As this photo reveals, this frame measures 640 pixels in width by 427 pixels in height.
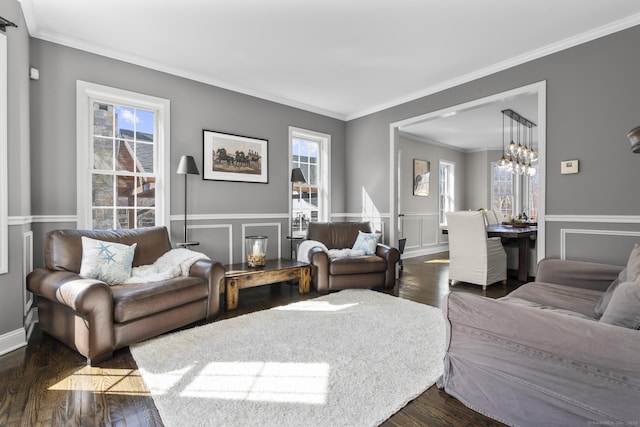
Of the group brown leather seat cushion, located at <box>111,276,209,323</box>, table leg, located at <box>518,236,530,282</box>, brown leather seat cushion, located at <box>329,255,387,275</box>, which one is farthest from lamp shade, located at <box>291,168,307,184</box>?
table leg, located at <box>518,236,530,282</box>

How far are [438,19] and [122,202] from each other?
144 inches

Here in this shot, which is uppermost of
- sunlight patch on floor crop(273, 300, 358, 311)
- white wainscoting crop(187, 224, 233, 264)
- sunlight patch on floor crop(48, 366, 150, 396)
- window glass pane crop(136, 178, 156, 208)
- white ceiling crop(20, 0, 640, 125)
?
white ceiling crop(20, 0, 640, 125)

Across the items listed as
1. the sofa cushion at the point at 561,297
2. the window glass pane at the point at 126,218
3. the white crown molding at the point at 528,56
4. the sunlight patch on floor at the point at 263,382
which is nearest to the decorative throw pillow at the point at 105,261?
the window glass pane at the point at 126,218

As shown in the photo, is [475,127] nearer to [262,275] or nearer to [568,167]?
[568,167]

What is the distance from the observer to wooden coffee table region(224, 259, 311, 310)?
3.26 m

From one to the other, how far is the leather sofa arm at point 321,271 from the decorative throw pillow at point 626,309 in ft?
8.83

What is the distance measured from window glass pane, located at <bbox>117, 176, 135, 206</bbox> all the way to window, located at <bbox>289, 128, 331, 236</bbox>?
211 centimetres

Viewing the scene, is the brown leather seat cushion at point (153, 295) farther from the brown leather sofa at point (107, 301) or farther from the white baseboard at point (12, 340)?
the white baseboard at point (12, 340)

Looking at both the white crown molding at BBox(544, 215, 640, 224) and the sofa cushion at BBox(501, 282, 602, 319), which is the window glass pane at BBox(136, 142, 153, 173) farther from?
the white crown molding at BBox(544, 215, 640, 224)

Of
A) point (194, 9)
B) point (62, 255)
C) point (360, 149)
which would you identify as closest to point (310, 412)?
point (62, 255)

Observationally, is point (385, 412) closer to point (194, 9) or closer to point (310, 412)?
point (310, 412)

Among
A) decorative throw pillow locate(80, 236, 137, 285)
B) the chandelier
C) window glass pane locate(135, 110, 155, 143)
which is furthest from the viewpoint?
the chandelier

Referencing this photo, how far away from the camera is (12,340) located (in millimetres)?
2336

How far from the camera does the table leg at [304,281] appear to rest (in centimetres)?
384
